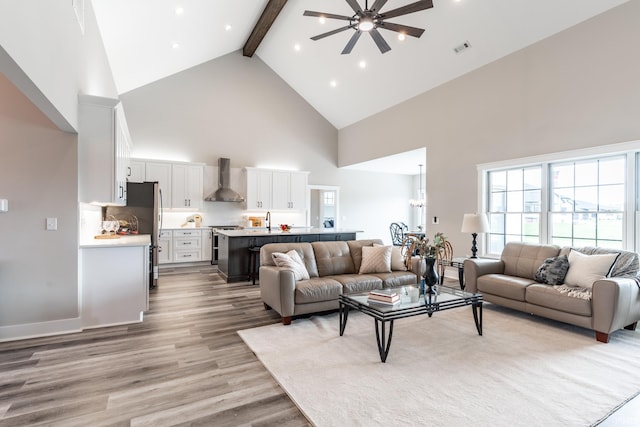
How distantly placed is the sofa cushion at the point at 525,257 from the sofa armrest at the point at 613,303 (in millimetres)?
948

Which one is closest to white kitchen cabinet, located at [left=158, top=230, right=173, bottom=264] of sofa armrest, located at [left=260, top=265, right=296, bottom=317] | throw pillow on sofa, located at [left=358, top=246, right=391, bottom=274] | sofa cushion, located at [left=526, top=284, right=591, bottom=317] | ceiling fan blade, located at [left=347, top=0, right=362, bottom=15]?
sofa armrest, located at [left=260, top=265, right=296, bottom=317]

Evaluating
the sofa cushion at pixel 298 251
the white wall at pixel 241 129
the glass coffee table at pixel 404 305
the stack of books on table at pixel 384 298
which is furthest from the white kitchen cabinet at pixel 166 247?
the stack of books on table at pixel 384 298

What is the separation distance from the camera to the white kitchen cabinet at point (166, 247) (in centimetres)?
739

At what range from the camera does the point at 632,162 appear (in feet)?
13.5

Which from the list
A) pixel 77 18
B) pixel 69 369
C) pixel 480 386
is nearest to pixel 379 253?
pixel 480 386

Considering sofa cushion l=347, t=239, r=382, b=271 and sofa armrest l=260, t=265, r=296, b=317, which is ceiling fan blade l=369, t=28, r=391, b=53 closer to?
sofa cushion l=347, t=239, r=382, b=271

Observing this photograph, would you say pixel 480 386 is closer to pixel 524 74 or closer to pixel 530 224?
pixel 530 224

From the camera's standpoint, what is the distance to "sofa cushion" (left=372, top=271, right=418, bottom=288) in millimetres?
→ 4156

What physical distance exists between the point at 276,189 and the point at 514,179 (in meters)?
5.69

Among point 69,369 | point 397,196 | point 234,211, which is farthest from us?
point 397,196

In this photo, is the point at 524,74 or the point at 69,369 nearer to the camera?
the point at 69,369

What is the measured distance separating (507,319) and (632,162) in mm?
2573

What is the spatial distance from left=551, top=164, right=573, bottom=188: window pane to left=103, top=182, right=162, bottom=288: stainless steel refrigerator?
252 inches

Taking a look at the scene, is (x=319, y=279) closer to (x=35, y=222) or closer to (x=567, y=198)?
(x=35, y=222)
